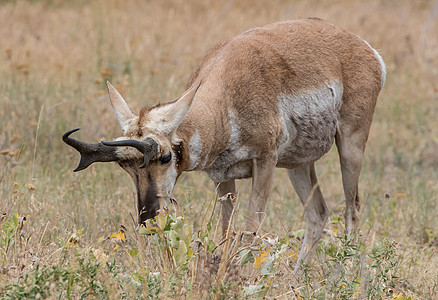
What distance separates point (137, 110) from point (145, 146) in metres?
4.60

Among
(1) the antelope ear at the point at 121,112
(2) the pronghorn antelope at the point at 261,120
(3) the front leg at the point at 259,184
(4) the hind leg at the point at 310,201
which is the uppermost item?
(1) the antelope ear at the point at 121,112

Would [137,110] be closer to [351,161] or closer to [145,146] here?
[351,161]

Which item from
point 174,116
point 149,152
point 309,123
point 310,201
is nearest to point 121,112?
point 174,116

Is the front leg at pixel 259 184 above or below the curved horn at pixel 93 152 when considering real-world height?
below

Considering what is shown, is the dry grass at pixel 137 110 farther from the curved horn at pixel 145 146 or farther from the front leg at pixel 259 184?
the curved horn at pixel 145 146

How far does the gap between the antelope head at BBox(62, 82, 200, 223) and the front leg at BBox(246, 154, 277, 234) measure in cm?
96

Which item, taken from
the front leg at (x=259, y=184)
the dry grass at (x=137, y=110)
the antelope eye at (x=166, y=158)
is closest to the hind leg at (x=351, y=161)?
the dry grass at (x=137, y=110)

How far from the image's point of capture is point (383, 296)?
15.9 feet

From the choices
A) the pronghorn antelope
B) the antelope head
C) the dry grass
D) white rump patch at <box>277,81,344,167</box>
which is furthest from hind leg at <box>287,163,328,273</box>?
the antelope head

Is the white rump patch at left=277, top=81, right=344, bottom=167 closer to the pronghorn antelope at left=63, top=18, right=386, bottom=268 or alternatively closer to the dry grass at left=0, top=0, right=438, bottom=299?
the pronghorn antelope at left=63, top=18, right=386, bottom=268

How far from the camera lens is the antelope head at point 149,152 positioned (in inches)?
177

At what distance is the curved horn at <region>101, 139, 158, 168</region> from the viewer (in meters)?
4.32

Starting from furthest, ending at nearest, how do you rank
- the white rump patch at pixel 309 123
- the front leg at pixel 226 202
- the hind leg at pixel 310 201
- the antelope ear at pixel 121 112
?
the hind leg at pixel 310 201 → the front leg at pixel 226 202 → the white rump patch at pixel 309 123 → the antelope ear at pixel 121 112

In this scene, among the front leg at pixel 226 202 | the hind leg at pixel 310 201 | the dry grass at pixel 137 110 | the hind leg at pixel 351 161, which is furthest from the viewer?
the hind leg at pixel 310 201
